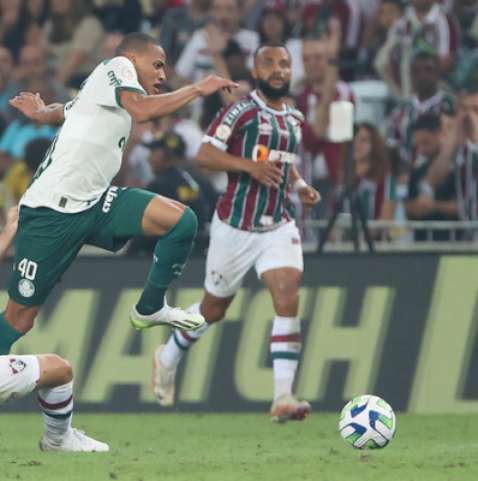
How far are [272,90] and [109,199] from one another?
2.98 metres

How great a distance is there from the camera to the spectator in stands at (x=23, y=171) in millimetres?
16703

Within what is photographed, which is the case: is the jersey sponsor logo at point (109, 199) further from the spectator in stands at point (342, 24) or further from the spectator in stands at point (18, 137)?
the spectator in stands at point (342, 24)

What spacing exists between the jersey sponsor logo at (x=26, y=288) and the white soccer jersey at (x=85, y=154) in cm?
49

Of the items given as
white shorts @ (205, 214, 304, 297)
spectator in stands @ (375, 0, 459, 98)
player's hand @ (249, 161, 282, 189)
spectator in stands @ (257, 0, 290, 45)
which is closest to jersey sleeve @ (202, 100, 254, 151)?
player's hand @ (249, 161, 282, 189)

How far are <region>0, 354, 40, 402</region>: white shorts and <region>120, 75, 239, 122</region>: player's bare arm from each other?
1.62m

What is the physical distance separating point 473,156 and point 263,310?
3.01m

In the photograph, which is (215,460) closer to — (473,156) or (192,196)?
(192,196)

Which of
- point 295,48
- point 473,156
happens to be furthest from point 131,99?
point 295,48

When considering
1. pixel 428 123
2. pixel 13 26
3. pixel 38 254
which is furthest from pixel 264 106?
pixel 13 26

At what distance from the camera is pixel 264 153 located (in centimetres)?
1367

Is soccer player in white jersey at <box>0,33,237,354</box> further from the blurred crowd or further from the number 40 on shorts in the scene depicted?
the blurred crowd

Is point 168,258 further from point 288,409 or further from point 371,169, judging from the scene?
point 371,169

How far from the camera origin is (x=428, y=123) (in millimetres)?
17156

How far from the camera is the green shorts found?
433 inches
